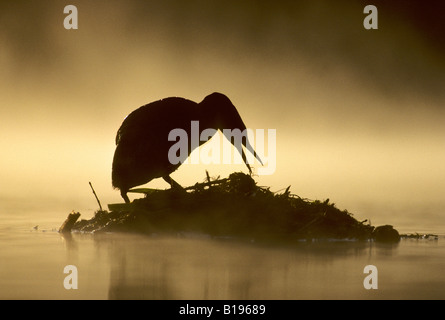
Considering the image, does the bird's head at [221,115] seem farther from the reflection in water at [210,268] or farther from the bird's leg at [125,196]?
the reflection in water at [210,268]

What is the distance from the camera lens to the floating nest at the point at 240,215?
1165 cm

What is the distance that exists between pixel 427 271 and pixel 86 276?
4183 millimetres

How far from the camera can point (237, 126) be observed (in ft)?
41.3

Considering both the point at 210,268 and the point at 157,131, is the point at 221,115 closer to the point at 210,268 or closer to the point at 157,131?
the point at 157,131

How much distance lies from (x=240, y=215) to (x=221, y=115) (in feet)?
6.32

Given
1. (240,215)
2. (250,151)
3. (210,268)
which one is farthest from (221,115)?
(210,268)

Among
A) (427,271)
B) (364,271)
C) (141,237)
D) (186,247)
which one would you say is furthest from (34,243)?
(427,271)

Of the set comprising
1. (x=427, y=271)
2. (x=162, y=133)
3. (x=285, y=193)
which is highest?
(x=162, y=133)

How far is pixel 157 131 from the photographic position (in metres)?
12.4

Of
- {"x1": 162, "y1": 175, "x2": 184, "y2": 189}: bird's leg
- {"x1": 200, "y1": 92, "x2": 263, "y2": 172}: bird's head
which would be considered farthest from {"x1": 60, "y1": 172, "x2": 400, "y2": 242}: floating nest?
{"x1": 200, "y1": 92, "x2": 263, "y2": 172}: bird's head

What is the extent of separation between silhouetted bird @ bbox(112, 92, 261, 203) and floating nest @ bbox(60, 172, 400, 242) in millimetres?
456

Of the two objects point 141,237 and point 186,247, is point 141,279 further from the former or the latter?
point 141,237

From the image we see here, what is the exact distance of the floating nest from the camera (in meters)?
11.6

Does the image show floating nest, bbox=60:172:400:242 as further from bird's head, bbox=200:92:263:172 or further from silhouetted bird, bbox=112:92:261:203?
bird's head, bbox=200:92:263:172
